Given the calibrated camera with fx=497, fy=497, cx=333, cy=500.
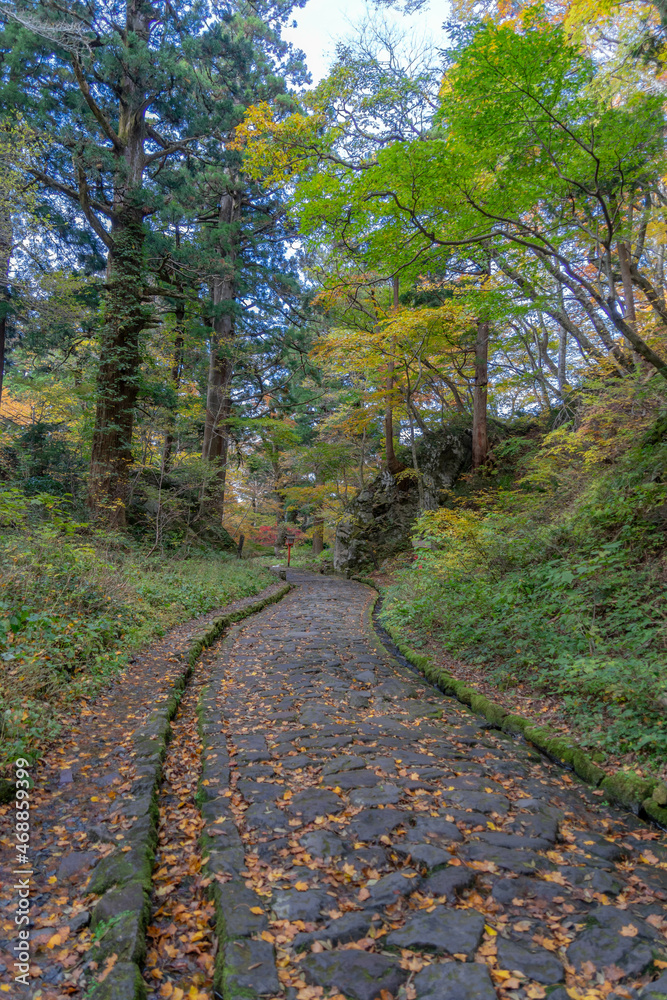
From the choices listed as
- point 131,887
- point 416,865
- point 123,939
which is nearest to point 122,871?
point 131,887

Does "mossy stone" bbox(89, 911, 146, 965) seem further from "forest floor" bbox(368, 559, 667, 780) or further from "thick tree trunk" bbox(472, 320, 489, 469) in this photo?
"thick tree trunk" bbox(472, 320, 489, 469)

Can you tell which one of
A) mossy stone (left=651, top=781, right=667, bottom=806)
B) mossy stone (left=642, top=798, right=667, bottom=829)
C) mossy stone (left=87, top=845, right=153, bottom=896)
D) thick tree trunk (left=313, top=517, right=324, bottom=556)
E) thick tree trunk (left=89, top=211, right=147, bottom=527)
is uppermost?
thick tree trunk (left=89, top=211, right=147, bottom=527)

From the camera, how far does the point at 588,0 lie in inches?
239

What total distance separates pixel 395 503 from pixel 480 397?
4631mm

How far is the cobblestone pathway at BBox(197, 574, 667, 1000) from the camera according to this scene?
1961 millimetres

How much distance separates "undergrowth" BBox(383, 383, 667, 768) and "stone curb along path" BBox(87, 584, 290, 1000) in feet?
10.4

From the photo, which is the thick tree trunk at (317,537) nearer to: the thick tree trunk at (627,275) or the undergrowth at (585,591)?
the undergrowth at (585,591)

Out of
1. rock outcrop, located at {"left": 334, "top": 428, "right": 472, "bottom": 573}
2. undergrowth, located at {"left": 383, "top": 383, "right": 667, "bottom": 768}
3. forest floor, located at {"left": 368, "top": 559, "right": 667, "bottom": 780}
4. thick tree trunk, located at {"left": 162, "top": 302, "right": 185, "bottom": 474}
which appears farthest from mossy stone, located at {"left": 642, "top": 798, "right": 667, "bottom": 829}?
rock outcrop, located at {"left": 334, "top": 428, "right": 472, "bottom": 573}

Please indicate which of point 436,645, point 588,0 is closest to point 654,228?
point 588,0

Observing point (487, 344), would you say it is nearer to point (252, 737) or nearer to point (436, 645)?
point (436, 645)

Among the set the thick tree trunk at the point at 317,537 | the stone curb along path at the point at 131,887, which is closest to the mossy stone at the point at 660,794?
the stone curb along path at the point at 131,887

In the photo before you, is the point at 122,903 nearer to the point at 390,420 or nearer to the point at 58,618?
the point at 58,618

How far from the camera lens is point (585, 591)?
213 inches

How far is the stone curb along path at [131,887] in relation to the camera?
6.14ft
